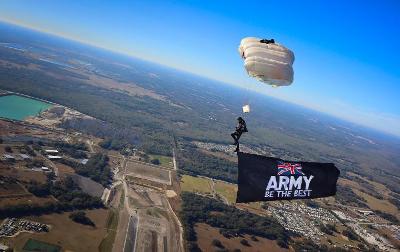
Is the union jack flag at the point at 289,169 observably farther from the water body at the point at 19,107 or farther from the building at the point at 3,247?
the water body at the point at 19,107

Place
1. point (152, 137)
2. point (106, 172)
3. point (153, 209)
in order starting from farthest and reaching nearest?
1. point (152, 137)
2. point (106, 172)
3. point (153, 209)

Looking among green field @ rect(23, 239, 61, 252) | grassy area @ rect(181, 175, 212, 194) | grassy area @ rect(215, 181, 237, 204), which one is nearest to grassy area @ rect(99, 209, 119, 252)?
green field @ rect(23, 239, 61, 252)

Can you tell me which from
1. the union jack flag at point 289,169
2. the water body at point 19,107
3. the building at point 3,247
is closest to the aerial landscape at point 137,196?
the building at point 3,247

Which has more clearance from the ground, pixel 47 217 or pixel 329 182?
pixel 329 182

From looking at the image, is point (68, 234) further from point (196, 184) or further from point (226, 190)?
point (226, 190)

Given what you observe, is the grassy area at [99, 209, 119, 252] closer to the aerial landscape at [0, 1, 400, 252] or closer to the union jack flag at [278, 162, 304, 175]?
the aerial landscape at [0, 1, 400, 252]

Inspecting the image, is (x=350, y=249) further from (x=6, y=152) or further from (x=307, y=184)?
(x=6, y=152)

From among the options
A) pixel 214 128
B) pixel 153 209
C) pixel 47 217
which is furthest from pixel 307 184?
pixel 214 128
